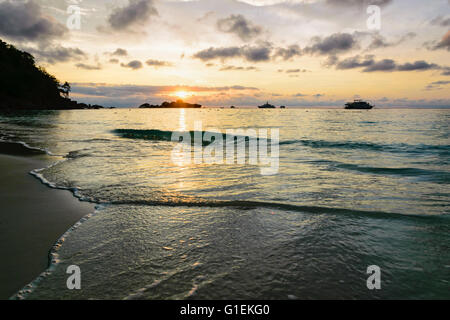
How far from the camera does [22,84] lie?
9888 centimetres

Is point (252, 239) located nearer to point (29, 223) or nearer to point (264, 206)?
point (264, 206)

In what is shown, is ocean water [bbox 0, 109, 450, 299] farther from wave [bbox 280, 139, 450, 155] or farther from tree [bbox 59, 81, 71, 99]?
tree [bbox 59, 81, 71, 99]

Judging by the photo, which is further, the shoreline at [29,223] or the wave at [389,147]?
the wave at [389,147]

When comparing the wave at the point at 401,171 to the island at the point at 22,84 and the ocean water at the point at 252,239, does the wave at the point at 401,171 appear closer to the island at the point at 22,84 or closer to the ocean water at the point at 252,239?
the ocean water at the point at 252,239

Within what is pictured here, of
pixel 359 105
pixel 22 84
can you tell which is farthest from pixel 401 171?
pixel 359 105

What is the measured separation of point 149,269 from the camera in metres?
3.16

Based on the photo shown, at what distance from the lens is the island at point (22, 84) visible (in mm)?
92312

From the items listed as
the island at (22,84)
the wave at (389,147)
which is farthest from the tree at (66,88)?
the wave at (389,147)

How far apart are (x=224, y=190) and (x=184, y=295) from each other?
13.8 ft

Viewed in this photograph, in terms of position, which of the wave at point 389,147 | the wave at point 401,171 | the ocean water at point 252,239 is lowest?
the ocean water at point 252,239

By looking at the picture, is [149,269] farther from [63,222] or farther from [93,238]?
[63,222]

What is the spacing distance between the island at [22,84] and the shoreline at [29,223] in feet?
345

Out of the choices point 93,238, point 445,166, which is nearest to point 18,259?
point 93,238
